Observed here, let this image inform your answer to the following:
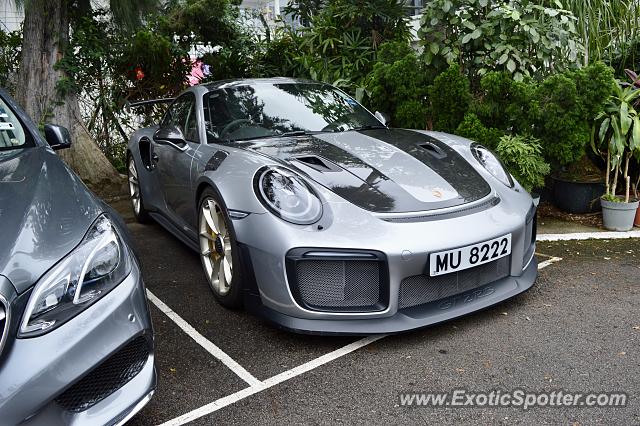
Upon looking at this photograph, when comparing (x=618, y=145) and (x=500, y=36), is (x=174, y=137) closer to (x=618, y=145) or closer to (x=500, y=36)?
(x=500, y=36)

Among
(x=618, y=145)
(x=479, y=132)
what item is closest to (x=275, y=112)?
(x=479, y=132)

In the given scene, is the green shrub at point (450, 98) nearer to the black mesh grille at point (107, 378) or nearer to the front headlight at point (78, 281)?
the front headlight at point (78, 281)

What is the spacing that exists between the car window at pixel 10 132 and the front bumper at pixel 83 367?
1.36 metres

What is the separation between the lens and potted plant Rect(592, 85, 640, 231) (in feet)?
14.5

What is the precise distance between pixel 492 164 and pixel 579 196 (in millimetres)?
1776

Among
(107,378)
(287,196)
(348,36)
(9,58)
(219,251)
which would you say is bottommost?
(219,251)

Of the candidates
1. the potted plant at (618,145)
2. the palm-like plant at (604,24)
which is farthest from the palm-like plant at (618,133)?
the palm-like plant at (604,24)

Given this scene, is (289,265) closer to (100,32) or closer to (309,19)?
(100,32)

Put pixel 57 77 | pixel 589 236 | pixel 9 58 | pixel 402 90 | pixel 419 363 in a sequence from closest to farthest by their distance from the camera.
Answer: pixel 419 363 → pixel 589 236 → pixel 402 90 → pixel 57 77 → pixel 9 58

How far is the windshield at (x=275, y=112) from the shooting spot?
3.66 metres

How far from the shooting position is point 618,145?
4402 millimetres

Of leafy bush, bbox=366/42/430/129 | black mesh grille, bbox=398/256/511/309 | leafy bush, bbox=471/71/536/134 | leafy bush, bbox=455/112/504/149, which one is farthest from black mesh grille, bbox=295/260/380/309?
leafy bush, bbox=366/42/430/129

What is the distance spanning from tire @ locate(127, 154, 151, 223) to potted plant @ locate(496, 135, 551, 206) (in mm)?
2783

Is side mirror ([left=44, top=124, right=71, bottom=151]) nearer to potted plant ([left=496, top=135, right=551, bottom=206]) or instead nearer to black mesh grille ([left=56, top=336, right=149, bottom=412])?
black mesh grille ([left=56, top=336, right=149, bottom=412])
